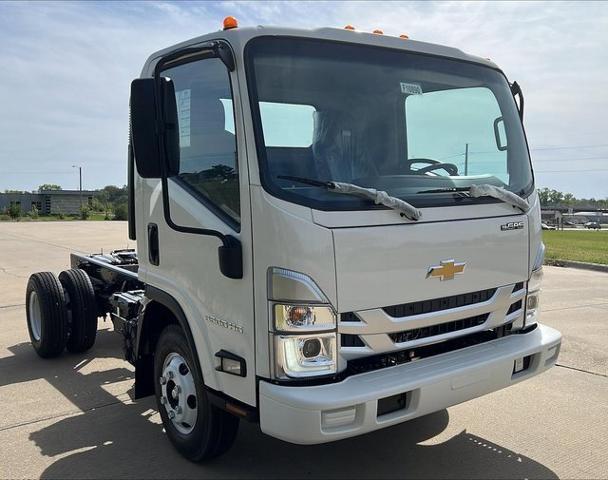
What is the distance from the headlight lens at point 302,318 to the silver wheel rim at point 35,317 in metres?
4.19

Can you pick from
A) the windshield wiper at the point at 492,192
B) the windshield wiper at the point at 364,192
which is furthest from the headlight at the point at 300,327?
the windshield wiper at the point at 492,192

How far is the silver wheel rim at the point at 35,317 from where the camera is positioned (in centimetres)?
618

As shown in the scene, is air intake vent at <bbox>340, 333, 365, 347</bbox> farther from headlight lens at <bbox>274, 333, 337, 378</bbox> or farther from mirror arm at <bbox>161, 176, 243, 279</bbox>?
mirror arm at <bbox>161, 176, 243, 279</bbox>

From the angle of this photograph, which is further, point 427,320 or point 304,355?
point 427,320

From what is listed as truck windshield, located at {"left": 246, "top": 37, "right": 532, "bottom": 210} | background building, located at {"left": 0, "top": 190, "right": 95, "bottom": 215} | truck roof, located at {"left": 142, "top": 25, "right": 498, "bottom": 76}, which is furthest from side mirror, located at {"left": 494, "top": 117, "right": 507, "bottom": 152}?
background building, located at {"left": 0, "top": 190, "right": 95, "bottom": 215}

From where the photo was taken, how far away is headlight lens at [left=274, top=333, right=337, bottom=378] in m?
2.86

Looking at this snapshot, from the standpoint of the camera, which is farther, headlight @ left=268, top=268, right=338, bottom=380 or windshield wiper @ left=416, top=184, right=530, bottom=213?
windshield wiper @ left=416, top=184, right=530, bottom=213

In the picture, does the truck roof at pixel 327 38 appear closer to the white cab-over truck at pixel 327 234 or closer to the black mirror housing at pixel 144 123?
the white cab-over truck at pixel 327 234

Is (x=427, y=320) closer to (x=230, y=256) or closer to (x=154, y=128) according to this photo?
(x=230, y=256)

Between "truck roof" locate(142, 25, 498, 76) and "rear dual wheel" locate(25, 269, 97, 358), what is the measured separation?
283cm

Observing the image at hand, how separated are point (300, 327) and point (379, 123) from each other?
1.32 m

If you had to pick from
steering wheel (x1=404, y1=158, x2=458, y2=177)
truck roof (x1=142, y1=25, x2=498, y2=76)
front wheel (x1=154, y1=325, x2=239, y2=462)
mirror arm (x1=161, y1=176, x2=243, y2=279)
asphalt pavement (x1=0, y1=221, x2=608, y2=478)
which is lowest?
asphalt pavement (x1=0, y1=221, x2=608, y2=478)

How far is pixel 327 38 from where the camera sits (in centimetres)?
325

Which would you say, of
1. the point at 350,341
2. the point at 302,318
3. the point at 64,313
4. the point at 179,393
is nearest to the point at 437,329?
the point at 350,341
